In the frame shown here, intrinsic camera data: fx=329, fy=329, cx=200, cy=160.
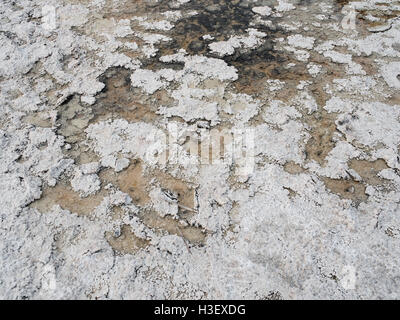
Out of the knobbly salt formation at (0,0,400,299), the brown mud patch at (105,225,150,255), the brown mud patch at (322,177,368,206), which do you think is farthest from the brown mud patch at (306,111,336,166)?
the brown mud patch at (105,225,150,255)

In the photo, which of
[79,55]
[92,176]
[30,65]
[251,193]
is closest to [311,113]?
[251,193]

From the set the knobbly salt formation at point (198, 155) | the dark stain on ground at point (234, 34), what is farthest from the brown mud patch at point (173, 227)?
the dark stain on ground at point (234, 34)

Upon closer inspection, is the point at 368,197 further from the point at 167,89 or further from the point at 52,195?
the point at 52,195

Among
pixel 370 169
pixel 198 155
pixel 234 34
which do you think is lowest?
pixel 370 169

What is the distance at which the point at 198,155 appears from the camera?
159cm

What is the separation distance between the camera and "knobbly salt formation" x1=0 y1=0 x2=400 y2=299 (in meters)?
1.23

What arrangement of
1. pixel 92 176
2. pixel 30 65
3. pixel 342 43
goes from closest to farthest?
pixel 92 176, pixel 30 65, pixel 342 43

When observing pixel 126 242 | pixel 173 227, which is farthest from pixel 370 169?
pixel 126 242

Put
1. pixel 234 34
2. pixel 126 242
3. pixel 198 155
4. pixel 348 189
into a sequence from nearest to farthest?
pixel 126 242
pixel 348 189
pixel 198 155
pixel 234 34

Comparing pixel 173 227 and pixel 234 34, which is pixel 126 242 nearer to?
pixel 173 227

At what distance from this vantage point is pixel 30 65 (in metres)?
2.05

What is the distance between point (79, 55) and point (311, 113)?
1.48m

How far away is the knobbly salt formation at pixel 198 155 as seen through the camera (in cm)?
123
